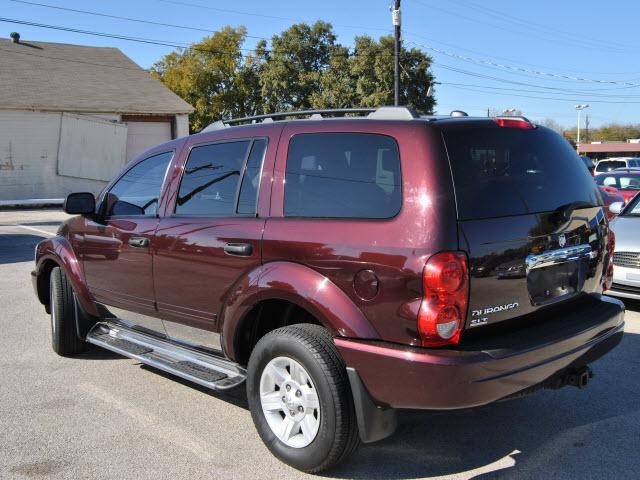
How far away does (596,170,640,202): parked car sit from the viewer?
13.9 m

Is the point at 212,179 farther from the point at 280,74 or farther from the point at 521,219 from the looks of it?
the point at 280,74

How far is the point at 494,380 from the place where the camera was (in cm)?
286

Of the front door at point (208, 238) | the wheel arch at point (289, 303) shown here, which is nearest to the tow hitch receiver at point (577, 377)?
the wheel arch at point (289, 303)

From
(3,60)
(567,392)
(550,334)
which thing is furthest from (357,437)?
(3,60)

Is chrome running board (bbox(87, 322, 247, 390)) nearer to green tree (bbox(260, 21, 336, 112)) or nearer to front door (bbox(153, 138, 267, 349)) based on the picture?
front door (bbox(153, 138, 267, 349))

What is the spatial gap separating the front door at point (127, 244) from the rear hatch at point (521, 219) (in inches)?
89.6

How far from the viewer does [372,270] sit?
297cm

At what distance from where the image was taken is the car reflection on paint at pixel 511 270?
9.83ft

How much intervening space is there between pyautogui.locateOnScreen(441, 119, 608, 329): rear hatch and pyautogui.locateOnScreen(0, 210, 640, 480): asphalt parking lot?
2.20 ft

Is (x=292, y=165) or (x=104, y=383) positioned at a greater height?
(x=292, y=165)

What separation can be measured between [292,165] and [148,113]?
23.6 metres

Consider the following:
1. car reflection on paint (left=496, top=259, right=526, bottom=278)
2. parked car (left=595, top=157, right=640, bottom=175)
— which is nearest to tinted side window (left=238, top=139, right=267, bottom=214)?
car reflection on paint (left=496, top=259, right=526, bottom=278)

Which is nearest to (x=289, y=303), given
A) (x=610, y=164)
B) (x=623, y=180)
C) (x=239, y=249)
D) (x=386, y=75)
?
(x=239, y=249)

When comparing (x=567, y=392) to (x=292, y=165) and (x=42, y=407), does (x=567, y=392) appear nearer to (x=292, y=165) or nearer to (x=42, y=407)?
(x=292, y=165)
